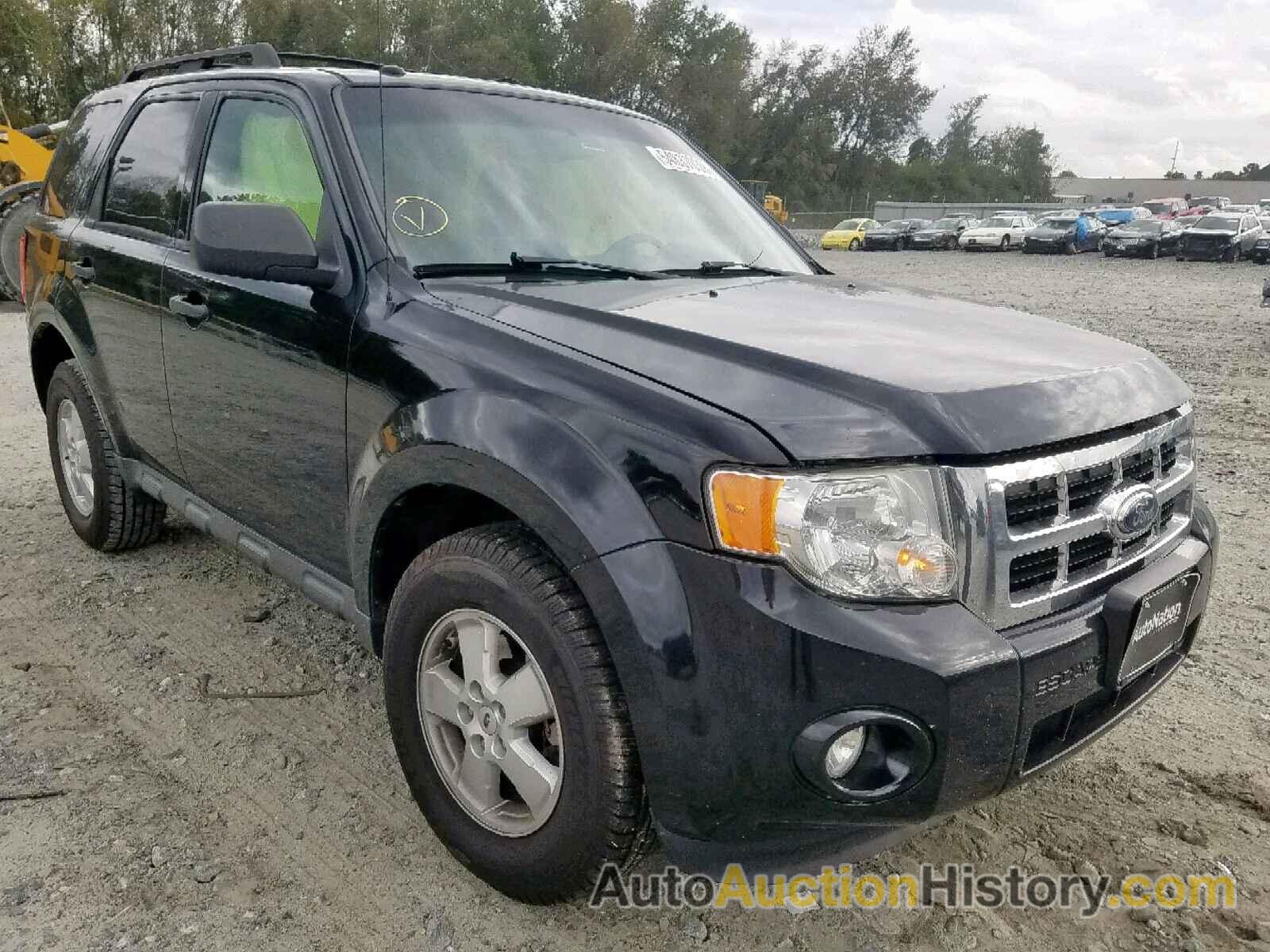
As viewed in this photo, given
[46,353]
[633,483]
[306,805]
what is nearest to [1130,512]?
[633,483]

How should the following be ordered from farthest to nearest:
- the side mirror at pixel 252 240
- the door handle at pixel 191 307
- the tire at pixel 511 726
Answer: the door handle at pixel 191 307 → the side mirror at pixel 252 240 → the tire at pixel 511 726

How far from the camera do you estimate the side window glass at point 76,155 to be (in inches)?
159

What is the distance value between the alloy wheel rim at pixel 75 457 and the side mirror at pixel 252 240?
6.38ft

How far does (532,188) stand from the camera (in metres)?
2.92

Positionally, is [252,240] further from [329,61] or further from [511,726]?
[511,726]

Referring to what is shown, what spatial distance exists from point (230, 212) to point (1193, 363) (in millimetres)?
10370

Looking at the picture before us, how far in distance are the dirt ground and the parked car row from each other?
30.8m

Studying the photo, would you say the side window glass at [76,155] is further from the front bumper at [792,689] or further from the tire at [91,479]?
the front bumper at [792,689]

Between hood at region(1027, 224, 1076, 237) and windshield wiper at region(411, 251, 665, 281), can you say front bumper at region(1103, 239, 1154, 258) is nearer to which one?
hood at region(1027, 224, 1076, 237)

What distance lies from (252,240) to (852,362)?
1497mm

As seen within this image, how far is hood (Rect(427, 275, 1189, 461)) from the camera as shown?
1.87 metres

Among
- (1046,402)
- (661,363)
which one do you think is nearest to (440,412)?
(661,363)

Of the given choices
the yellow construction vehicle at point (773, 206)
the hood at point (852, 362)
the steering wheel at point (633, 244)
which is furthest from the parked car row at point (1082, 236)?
the hood at point (852, 362)

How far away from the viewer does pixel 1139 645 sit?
2.10 m
